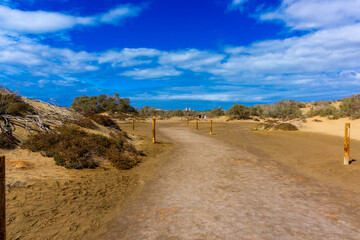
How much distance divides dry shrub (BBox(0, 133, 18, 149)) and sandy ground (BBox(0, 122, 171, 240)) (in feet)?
0.93

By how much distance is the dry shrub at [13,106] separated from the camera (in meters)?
9.43

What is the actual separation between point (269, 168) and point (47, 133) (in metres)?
9.95

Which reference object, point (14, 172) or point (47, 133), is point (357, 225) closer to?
point (14, 172)

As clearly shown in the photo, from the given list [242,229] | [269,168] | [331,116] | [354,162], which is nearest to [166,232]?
[242,229]

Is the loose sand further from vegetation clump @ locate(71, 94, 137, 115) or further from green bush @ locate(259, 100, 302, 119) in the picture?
vegetation clump @ locate(71, 94, 137, 115)

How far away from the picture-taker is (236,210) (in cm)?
495

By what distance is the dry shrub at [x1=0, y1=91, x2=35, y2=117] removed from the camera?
9426mm

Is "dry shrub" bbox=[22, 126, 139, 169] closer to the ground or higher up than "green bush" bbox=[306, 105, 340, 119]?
closer to the ground

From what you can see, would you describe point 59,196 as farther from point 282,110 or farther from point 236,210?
point 282,110

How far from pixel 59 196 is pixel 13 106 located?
284 inches

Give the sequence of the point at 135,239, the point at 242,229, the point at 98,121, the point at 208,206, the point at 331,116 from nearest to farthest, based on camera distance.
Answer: the point at 135,239 → the point at 242,229 → the point at 208,206 → the point at 98,121 → the point at 331,116

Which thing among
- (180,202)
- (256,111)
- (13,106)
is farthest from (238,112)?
(180,202)

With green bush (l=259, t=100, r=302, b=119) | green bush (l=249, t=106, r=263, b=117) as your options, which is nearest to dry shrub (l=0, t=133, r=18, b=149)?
green bush (l=259, t=100, r=302, b=119)

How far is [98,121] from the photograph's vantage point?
57.4 feet
